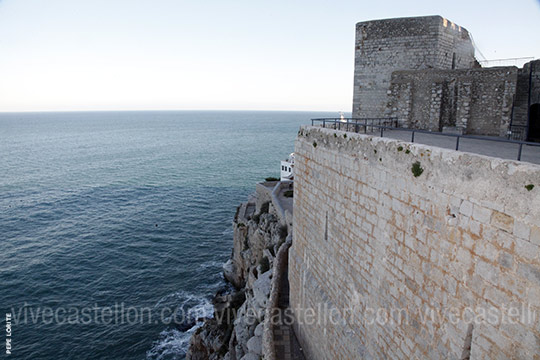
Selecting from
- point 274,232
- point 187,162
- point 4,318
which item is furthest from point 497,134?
point 187,162

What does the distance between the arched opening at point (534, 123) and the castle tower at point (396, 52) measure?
3.44m

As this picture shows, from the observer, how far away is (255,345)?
41.3 feet

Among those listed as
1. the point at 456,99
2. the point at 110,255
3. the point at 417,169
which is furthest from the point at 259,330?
the point at 110,255

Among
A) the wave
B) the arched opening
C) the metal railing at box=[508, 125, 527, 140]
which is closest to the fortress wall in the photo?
the metal railing at box=[508, 125, 527, 140]

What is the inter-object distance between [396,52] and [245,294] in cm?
1598

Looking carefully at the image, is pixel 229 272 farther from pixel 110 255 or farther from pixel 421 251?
pixel 421 251

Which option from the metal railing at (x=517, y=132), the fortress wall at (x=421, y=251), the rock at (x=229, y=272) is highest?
the metal railing at (x=517, y=132)

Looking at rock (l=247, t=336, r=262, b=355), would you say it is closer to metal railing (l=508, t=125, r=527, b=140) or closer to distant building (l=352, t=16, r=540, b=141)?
distant building (l=352, t=16, r=540, b=141)

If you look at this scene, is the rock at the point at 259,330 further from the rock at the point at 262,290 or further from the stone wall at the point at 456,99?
the stone wall at the point at 456,99

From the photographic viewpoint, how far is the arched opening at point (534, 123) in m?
10.6

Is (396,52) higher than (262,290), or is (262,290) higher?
(396,52)

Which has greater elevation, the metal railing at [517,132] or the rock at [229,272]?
the metal railing at [517,132]

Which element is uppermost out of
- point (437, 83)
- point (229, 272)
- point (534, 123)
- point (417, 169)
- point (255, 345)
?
point (437, 83)

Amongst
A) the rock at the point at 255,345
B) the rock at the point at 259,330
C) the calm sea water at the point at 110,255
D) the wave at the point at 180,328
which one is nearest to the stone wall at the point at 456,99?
the rock at the point at 259,330
